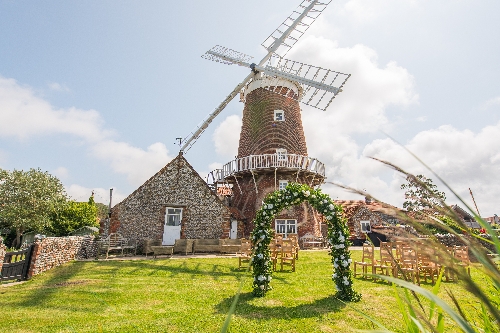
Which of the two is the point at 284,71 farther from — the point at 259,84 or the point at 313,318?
the point at 313,318

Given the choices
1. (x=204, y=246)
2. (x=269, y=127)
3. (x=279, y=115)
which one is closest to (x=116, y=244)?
(x=204, y=246)

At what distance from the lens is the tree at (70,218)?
31109mm

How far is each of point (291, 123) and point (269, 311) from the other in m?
15.7

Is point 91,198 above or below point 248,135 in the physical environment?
below

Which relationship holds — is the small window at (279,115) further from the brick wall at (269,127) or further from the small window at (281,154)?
the small window at (281,154)

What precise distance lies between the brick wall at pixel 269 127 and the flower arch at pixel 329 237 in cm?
1117

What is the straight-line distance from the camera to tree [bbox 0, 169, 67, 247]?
91.5ft

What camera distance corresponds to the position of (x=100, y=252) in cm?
1405

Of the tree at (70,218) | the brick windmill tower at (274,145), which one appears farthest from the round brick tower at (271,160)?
the tree at (70,218)

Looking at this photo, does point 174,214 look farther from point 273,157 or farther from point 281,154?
point 281,154

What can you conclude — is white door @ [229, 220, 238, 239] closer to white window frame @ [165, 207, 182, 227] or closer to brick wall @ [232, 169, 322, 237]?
brick wall @ [232, 169, 322, 237]

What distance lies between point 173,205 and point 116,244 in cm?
346

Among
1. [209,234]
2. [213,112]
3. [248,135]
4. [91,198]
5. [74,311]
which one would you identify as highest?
[213,112]

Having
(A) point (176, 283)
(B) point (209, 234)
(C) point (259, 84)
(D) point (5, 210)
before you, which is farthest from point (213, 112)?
(D) point (5, 210)
